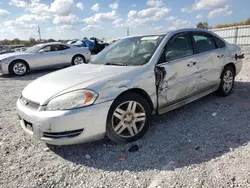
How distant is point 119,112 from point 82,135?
22.3 inches

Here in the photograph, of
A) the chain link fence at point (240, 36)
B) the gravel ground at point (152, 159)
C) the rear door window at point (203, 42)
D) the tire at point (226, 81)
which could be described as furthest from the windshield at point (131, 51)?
the chain link fence at point (240, 36)

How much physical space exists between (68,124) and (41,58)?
819 centimetres

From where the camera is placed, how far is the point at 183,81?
11.7ft

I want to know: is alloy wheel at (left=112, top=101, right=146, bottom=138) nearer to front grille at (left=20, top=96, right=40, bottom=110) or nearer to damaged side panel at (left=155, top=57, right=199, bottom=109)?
damaged side panel at (left=155, top=57, right=199, bottom=109)

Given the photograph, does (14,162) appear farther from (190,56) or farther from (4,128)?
(190,56)

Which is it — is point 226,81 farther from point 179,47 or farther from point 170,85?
point 170,85

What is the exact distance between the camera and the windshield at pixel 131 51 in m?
3.34

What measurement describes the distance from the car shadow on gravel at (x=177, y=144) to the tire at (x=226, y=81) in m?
0.71

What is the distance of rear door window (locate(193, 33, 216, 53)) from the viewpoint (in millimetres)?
4012

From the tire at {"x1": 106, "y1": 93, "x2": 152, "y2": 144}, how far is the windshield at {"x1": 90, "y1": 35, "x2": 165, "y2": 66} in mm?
619

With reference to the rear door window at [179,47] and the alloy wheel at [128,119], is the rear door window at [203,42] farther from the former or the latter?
the alloy wheel at [128,119]

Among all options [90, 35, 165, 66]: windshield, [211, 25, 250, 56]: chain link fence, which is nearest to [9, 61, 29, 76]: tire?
[90, 35, 165, 66]: windshield

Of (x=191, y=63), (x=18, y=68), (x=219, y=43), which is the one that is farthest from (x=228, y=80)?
(x=18, y=68)

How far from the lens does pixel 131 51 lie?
3.63m
